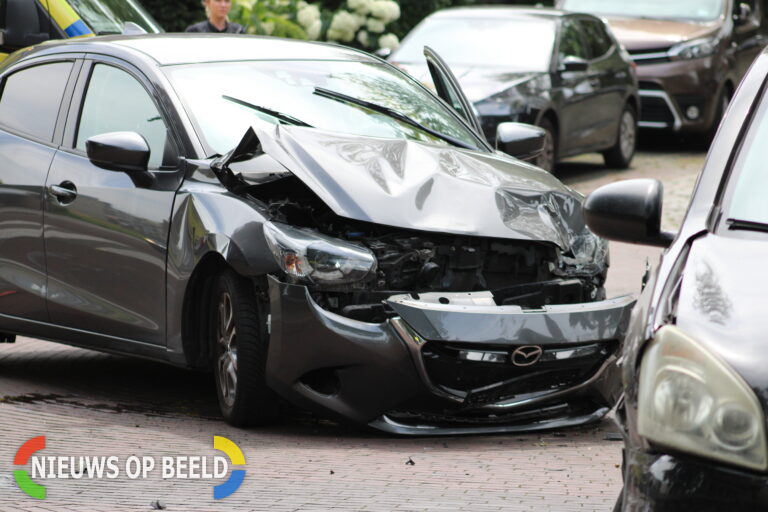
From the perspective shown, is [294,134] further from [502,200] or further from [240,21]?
[240,21]

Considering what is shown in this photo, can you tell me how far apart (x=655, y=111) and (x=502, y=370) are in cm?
1206

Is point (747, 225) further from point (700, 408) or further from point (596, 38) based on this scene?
point (596, 38)

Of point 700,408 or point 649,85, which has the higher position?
point 700,408

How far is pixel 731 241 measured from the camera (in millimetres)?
3512

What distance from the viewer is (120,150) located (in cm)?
629

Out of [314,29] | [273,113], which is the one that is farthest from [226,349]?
[314,29]

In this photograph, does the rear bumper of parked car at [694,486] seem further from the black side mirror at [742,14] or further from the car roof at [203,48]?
the black side mirror at [742,14]

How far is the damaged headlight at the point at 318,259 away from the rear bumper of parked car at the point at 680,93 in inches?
469

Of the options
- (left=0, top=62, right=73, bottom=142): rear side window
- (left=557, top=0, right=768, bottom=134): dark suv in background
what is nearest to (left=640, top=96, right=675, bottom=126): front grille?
(left=557, top=0, right=768, bottom=134): dark suv in background

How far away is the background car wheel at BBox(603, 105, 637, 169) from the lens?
15.9 metres

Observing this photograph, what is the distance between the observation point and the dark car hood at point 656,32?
56.1 feet

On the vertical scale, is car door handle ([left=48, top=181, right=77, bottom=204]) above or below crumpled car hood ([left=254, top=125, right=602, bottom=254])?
below

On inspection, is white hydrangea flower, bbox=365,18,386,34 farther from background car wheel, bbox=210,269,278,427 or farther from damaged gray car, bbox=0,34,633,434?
background car wheel, bbox=210,269,278,427

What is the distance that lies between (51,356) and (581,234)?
350cm
